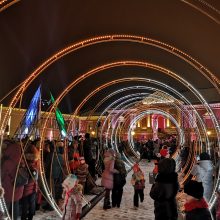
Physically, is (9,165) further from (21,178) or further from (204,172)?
(204,172)

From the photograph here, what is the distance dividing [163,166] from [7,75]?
38.9 feet

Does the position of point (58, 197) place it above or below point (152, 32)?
below

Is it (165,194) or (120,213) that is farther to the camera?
(120,213)

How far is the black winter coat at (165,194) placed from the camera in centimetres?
646

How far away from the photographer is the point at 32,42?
14.1 meters

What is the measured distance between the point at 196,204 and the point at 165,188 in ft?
5.19

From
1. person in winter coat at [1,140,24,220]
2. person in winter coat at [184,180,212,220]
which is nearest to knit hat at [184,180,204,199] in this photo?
person in winter coat at [184,180,212,220]

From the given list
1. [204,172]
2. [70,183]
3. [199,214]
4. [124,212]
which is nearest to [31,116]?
[70,183]

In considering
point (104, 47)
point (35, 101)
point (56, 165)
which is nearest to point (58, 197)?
point (56, 165)

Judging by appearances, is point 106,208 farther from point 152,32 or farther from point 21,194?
point 152,32

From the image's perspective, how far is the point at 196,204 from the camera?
4.89 m

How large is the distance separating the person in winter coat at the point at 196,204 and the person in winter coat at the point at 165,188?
1438mm

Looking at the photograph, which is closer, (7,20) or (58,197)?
(58,197)

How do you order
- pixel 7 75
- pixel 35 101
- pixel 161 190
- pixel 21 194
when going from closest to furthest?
1. pixel 161 190
2. pixel 21 194
3. pixel 35 101
4. pixel 7 75
